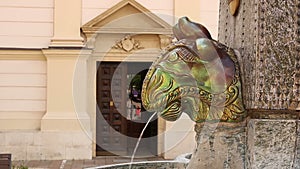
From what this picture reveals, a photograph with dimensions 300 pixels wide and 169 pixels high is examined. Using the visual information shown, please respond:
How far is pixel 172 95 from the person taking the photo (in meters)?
1.81

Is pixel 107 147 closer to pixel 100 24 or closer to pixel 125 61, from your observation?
pixel 125 61

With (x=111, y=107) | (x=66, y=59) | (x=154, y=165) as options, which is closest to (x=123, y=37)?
(x=66, y=59)

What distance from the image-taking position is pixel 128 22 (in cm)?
1019

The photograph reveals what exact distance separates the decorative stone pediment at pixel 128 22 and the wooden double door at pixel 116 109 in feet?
2.66

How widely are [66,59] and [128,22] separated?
1.45 metres

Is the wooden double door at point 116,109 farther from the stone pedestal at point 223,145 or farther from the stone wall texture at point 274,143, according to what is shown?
the stone wall texture at point 274,143

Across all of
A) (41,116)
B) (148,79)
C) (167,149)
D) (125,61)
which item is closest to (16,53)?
(41,116)

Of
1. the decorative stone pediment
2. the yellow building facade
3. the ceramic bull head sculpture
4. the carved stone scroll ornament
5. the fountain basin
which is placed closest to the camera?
the ceramic bull head sculpture

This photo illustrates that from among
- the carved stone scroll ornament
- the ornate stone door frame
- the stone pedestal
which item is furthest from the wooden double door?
the stone pedestal

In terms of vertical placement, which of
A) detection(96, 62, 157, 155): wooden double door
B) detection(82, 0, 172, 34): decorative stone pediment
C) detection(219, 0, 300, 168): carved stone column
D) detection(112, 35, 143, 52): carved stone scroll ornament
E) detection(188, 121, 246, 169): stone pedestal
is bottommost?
detection(96, 62, 157, 155): wooden double door

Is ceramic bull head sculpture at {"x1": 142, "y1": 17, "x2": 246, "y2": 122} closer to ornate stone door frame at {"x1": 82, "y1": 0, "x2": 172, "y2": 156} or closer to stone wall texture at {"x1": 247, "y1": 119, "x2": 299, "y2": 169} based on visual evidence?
stone wall texture at {"x1": 247, "y1": 119, "x2": 299, "y2": 169}

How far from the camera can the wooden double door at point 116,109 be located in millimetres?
Result: 10578

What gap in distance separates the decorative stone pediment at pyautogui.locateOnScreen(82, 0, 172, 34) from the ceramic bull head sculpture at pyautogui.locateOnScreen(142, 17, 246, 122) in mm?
8236

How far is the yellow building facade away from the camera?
9.91 metres
